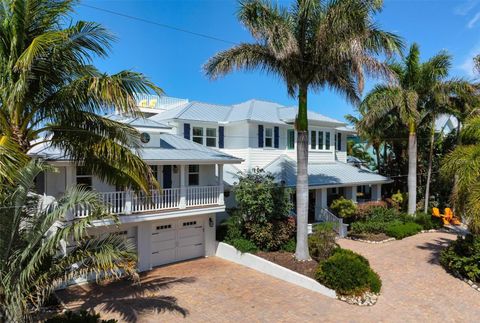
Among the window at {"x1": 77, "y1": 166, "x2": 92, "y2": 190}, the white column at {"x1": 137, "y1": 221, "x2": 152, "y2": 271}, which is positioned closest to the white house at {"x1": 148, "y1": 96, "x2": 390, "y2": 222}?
the white column at {"x1": 137, "y1": 221, "x2": 152, "y2": 271}

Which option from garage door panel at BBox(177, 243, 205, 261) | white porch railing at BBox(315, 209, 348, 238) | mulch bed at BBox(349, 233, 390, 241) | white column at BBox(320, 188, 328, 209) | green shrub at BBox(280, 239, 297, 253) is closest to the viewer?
green shrub at BBox(280, 239, 297, 253)

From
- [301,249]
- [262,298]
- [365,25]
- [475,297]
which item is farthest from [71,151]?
[475,297]

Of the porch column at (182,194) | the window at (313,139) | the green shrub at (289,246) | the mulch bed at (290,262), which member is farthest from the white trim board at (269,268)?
the window at (313,139)

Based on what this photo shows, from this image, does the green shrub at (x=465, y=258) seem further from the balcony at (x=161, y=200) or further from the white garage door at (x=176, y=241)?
the white garage door at (x=176, y=241)

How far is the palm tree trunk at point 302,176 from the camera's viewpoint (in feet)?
49.9

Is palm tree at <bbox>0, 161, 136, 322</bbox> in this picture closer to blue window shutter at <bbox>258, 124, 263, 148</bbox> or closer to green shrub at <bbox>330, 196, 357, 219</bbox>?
blue window shutter at <bbox>258, 124, 263, 148</bbox>

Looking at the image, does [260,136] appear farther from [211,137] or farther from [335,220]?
[335,220]

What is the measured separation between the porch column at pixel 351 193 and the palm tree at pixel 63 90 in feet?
62.6

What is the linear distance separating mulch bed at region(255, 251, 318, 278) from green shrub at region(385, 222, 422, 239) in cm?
815

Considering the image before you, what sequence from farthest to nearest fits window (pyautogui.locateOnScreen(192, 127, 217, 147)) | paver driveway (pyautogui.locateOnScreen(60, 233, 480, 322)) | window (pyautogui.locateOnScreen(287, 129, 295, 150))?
window (pyautogui.locateOnScreen(287, 129, 295, 150)), window (pyautogui.locateOnScreen(192, 127, 217, 147)), paver driveway (pyautogui.locateOnScreen(60, 233, 480, 322))

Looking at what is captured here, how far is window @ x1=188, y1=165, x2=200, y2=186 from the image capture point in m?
18.2

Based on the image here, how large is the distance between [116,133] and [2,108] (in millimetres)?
2764

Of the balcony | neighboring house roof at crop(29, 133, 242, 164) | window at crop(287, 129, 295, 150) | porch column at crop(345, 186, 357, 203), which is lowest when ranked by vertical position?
porch column at crop(345, 186, 357, 203)

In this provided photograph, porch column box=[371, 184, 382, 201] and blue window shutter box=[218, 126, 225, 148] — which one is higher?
blue window shutter box=[218, 126, 225, 148]
